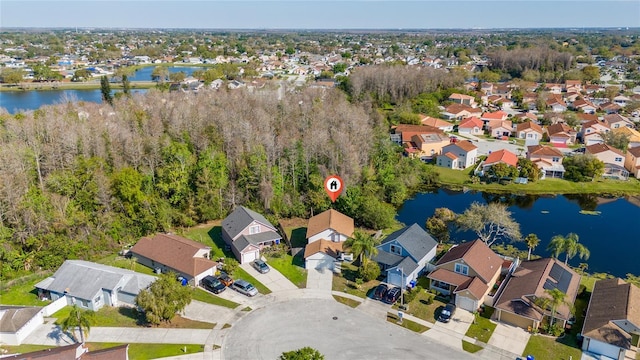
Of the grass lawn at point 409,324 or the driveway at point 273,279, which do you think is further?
the driveway at point 273,279

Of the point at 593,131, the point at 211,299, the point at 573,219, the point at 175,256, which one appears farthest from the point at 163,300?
the point at 593,131

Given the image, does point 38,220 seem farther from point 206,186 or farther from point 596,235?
point 596,235

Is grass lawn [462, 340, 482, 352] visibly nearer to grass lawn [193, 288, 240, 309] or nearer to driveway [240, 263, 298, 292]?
driveway [240, 263, 298, 292]

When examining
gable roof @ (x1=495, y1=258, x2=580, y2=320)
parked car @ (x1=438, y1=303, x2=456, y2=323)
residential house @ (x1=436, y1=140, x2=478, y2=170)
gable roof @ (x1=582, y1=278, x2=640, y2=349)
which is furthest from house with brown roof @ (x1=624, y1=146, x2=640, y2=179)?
parked car @ (x1=438, y1=303, x2=456, y2=323)

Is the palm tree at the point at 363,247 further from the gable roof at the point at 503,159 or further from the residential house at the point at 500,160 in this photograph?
the gable roof at the point at 503,159

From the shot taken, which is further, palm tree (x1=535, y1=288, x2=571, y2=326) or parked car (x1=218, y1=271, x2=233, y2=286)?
parked car (x1=218, y1=271, x2=233, y2=286)

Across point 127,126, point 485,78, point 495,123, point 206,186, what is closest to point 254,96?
point 127,126

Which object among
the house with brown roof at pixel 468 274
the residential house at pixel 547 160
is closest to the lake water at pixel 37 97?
the residential house at pixel 547 160
